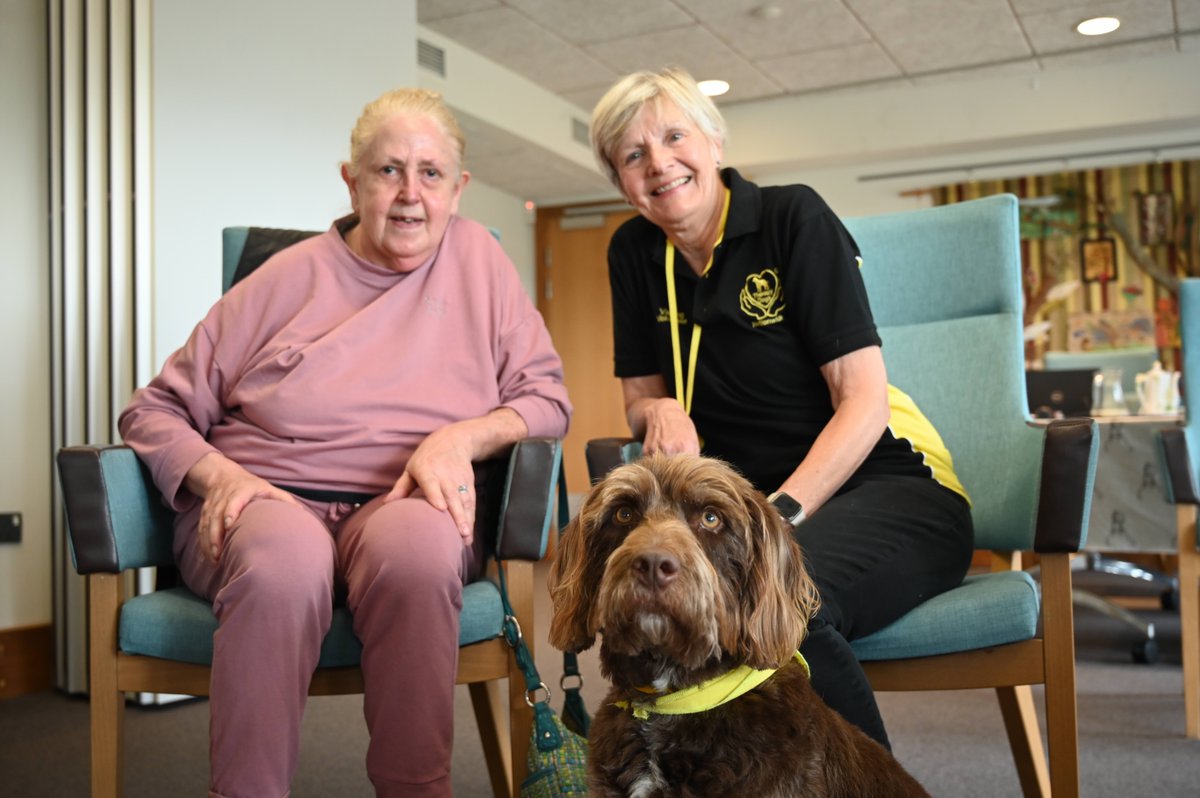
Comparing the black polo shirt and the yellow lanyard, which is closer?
the black polo shirt

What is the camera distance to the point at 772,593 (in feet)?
4.15

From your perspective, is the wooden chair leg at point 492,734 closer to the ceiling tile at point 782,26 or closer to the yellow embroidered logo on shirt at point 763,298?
the yellow embroidered logo on shirt at point 763,298

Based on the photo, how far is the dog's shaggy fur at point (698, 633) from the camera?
1.19 m

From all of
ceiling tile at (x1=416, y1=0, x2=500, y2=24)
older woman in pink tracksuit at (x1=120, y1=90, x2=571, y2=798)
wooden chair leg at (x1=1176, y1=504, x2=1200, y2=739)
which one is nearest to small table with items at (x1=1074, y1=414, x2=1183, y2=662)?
wooden chair leg at (x1=1176, y1=504, x2=1200, y2=739)

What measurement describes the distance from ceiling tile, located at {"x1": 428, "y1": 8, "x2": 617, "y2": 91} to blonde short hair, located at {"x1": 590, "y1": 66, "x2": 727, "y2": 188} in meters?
4.24

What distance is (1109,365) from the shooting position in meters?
5.70

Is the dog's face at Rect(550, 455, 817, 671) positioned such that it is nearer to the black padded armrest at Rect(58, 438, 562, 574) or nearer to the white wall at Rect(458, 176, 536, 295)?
the black padded armrest at Rect(58, 438, 562, 574)

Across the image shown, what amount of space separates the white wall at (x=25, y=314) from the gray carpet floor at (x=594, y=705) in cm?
41

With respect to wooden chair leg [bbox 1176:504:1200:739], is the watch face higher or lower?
higher

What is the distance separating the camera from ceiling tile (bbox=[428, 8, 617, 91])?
6102 millimetres

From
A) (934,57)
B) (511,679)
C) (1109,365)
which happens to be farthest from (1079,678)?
(934,57)

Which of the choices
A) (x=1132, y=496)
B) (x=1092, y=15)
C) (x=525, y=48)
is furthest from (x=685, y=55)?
(x=1132, y=496)

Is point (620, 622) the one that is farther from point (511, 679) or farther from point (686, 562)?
point (511, 679)

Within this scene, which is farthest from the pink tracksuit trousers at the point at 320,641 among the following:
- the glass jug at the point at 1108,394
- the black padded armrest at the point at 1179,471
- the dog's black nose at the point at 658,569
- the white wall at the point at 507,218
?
the white wall at the point at 507,218
